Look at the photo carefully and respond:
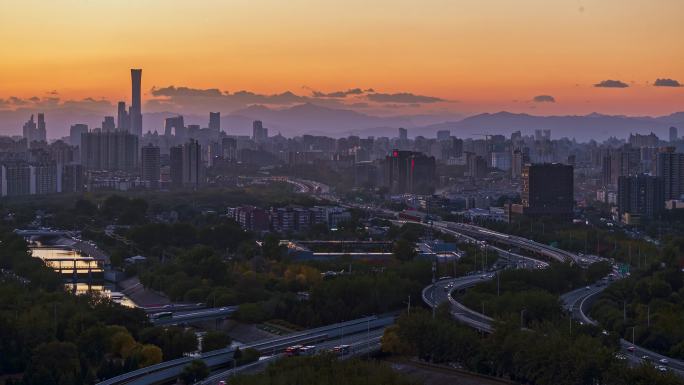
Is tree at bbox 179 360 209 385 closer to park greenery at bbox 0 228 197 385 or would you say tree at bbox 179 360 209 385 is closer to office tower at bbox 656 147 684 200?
park greenery at bbox 0 228 197 385

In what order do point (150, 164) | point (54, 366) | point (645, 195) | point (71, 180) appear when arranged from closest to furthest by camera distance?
1. point (54, 366)
2. point (645, 195)
3. point (71, 180)
4. point (150, 164)

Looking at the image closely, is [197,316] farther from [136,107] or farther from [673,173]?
[136,107]

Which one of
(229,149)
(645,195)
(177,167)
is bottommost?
(645,195)

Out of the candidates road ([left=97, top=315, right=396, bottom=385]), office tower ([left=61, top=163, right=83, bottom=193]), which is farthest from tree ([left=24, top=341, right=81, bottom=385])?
office tower ([left=61, top=163, right=83, bottom=193])

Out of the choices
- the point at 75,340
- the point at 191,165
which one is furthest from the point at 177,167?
the point at 75,340

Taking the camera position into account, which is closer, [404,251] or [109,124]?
[404,251]

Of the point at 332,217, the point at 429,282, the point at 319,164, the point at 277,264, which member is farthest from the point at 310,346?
the point at 319,164

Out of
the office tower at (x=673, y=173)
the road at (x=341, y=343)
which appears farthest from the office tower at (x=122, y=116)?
the road at (x=341, y=343)
